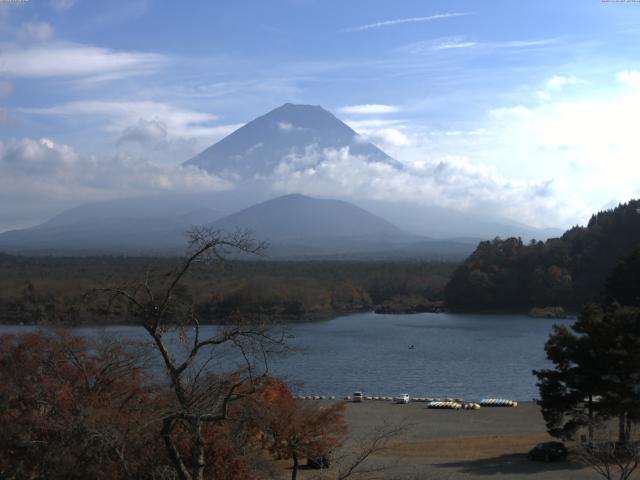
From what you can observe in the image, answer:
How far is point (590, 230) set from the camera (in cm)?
5031

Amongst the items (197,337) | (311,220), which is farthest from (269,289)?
(311,220)

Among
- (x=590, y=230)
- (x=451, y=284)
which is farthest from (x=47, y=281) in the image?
(x=590, y=230)

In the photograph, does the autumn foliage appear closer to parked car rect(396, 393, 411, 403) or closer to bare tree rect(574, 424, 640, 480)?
bare tree rect(574, 424, 640, 480)

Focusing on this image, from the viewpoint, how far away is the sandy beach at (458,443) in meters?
10.9

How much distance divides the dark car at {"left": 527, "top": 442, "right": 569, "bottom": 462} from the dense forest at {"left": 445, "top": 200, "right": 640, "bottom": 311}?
116 feet

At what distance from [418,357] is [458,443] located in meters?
14.7

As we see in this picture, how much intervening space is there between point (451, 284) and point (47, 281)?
26.3 meters

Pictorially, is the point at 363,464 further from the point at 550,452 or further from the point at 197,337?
the point at 197,337

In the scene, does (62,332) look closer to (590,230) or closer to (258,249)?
(258,249)

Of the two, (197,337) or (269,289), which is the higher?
(197,337)

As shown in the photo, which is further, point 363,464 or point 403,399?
point 403,399

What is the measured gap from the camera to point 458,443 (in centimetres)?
1420

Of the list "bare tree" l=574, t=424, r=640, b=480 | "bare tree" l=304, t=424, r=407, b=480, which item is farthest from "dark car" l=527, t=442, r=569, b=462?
"bare tree" l=304, t=424, r=407, b=480

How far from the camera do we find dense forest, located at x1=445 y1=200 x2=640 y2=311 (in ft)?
153
